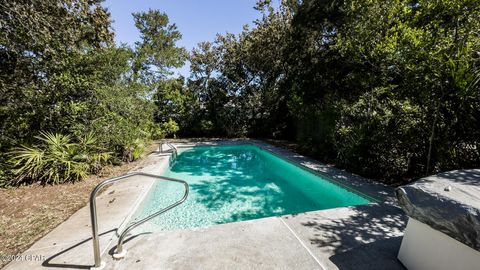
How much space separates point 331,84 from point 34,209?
8064 millimetres

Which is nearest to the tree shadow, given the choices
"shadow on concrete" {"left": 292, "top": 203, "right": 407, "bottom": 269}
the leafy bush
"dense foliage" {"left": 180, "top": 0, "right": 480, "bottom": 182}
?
"shadow on concrete" {"left": 292, "top": 203, "right": 407, "bottom": 269}

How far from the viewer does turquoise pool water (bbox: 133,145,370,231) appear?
4.41 meters

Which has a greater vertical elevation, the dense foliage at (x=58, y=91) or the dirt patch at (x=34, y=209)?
the dense foliage at (x=58, y=91)

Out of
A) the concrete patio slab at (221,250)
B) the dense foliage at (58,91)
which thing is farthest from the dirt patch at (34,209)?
the concrete patio slab at (221,250)

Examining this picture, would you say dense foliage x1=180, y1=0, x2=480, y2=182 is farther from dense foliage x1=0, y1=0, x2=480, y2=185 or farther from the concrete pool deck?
the concrete pool deck

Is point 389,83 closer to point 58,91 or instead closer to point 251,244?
point 251,244

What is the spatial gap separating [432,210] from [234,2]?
1194 centimetres

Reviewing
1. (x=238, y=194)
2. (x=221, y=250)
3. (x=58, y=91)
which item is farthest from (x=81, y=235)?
(x=58, y=91)

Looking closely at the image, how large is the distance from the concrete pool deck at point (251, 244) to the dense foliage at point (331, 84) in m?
2.29

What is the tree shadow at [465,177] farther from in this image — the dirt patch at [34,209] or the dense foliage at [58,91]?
the dense foliage at [58,91]

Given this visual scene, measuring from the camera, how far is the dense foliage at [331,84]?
4.25 meters

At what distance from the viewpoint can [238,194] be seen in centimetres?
567

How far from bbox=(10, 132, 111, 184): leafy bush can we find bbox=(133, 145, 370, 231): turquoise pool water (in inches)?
78.1

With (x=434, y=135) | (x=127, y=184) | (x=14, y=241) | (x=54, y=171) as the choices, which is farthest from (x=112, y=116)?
(x=434, y=135)
